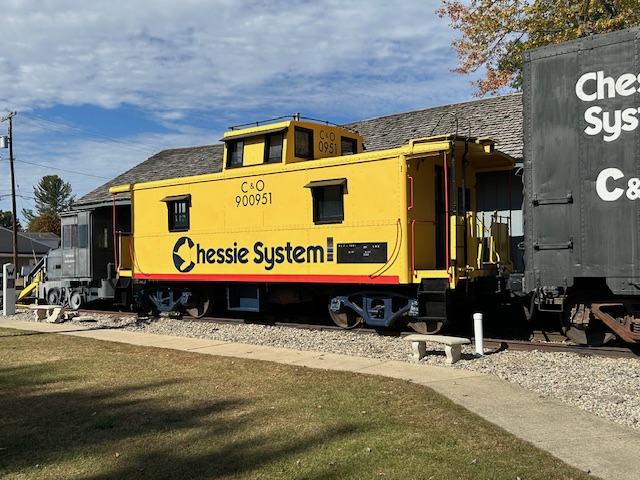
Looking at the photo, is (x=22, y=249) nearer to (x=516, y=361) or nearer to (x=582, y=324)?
(x=516, y=361)

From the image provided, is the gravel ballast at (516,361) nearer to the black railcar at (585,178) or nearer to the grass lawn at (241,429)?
the black railcar at (585,178)

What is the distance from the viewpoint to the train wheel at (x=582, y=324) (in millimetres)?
9188

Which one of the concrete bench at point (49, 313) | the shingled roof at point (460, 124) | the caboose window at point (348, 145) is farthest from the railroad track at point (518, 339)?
the shingled roof at point (460, 124)

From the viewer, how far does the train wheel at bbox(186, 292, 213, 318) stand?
14564mm

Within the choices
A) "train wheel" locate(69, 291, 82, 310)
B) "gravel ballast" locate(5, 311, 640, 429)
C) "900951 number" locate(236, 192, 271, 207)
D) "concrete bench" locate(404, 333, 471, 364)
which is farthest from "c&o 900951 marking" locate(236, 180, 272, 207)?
"train wheel" locate(69, 291, 82, 310)

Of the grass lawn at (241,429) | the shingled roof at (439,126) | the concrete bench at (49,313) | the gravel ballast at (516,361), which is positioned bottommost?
the gravel ballast at (516,361)

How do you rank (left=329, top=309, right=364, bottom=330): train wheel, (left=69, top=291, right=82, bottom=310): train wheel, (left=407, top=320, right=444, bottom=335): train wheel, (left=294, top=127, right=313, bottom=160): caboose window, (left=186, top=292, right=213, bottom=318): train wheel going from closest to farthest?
(left=407, top=320, right=444, bottom=335): train wheel → (left=329, top=309, right=364, bottom=330): train wheel → (left=294, top=127, right=313, bottom=160): caboose window → (left=186, top=292, right=213, bottom=318): train wheel → (left=69, top=291, right=82, bottom=310): train wheel

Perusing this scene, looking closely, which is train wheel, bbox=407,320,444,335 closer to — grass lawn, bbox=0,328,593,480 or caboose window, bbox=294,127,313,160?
grass lawn, bbox=0,328,593,480

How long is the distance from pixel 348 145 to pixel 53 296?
35.4 feet

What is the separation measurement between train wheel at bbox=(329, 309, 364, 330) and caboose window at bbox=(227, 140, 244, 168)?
404 centimetres

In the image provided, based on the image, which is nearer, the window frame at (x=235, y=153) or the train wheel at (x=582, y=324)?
the train wheel at (x=582, y=324)

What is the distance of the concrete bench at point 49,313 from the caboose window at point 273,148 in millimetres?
6580

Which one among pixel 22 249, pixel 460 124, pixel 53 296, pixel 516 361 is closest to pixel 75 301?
pixel 53 296

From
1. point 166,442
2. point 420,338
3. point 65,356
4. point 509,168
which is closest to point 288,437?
point 166,442
